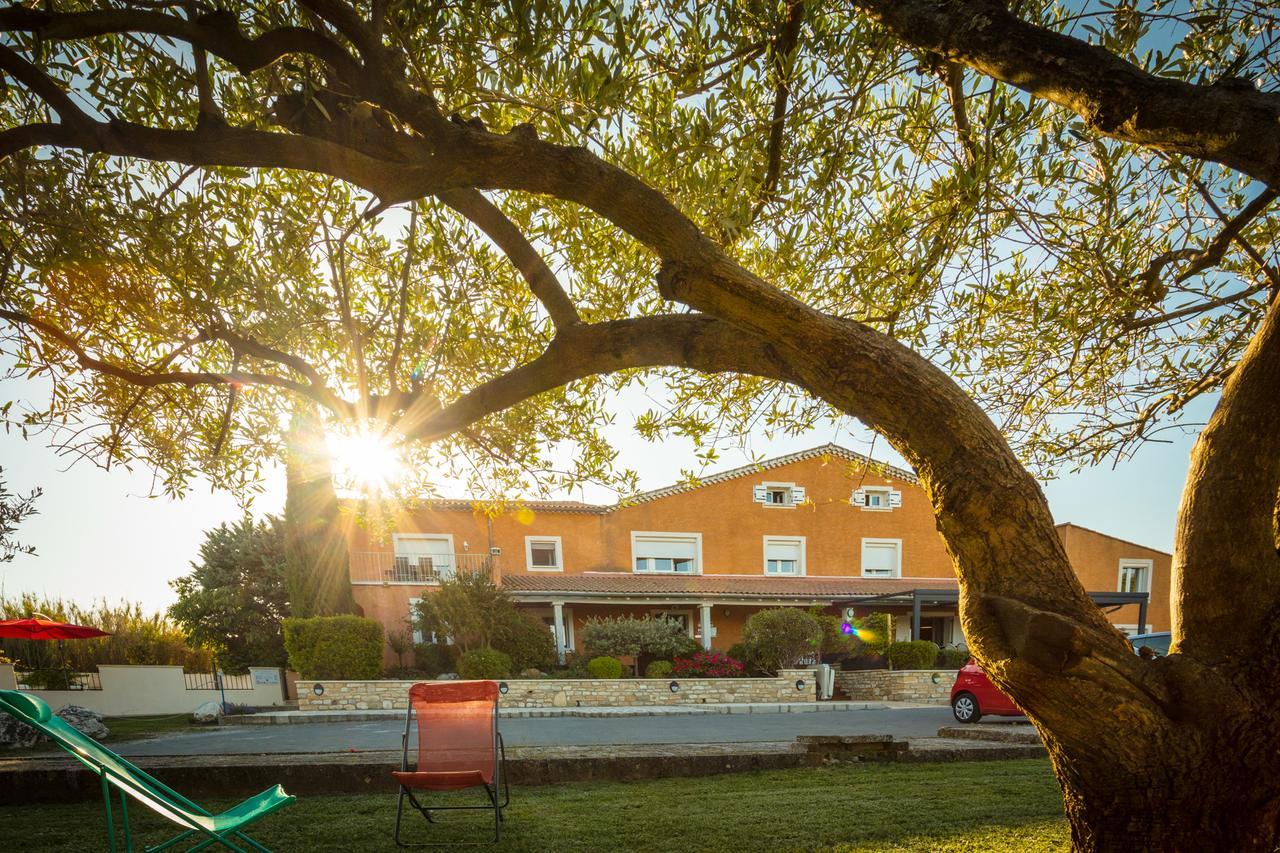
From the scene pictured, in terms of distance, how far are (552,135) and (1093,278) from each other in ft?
12.5

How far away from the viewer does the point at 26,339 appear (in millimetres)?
5367

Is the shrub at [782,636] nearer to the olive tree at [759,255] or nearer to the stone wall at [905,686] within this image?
the stone wall at [905,686]

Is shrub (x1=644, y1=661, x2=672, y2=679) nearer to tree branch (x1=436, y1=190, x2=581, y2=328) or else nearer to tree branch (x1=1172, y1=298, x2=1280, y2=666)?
tree branch (x1=436, y1=190, x2=581, y2=328)

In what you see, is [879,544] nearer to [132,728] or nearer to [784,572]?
[784,572]

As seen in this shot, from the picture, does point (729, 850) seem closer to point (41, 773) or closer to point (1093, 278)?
point (1093, 278)

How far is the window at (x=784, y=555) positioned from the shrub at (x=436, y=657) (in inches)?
511

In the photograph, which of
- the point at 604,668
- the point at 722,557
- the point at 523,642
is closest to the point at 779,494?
the point at 722,557

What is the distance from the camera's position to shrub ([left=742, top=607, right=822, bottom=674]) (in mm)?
18938

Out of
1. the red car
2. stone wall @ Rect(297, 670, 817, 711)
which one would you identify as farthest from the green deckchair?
stone wall @ Rect(297, 670, 817, 711)

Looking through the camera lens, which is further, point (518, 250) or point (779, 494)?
point (779, 494)

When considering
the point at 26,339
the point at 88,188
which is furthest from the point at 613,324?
the point at 26,339

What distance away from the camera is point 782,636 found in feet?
62.1

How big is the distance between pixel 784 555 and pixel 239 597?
729 inches

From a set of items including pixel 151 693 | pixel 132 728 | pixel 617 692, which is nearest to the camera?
pixel 132 728
